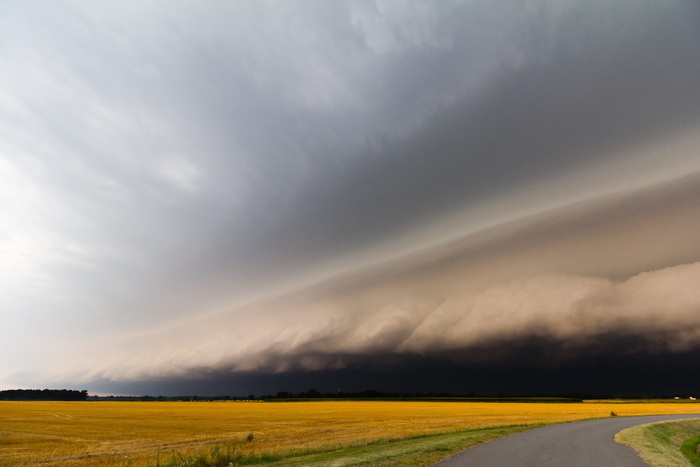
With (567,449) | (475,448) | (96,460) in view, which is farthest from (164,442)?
(567,449)

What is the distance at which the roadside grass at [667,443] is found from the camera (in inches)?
826

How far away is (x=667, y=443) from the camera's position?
31.6 metres

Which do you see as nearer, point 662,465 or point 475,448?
point 662,465

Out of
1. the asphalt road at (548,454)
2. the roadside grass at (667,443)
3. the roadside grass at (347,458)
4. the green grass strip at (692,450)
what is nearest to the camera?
the asphalt road at (548,454)

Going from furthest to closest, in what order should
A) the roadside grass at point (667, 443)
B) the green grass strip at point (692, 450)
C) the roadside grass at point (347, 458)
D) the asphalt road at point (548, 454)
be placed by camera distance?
the green grass strip at point (692, 450), the roadside grass at point (667, 443), the roadside grass at point (347, 458), the asphalt road at point (548, 454)

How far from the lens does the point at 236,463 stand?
21.1 meters

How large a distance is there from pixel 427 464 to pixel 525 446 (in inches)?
360

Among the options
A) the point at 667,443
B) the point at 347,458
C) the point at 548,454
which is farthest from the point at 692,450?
the point at 347,458

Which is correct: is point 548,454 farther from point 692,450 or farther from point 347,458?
point 692,450

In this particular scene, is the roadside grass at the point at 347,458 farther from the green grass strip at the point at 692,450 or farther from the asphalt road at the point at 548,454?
the green grass strip at the point at 692,450

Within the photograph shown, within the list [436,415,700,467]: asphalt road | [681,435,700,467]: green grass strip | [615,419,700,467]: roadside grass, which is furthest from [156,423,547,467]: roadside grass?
[681,435,700,467]: green grass strip

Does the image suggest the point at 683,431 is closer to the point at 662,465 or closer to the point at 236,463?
the point at 662,465

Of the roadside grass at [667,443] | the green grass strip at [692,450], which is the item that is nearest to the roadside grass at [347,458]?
the roadside grass at [667,443]

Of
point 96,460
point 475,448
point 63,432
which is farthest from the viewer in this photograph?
point 63,432
